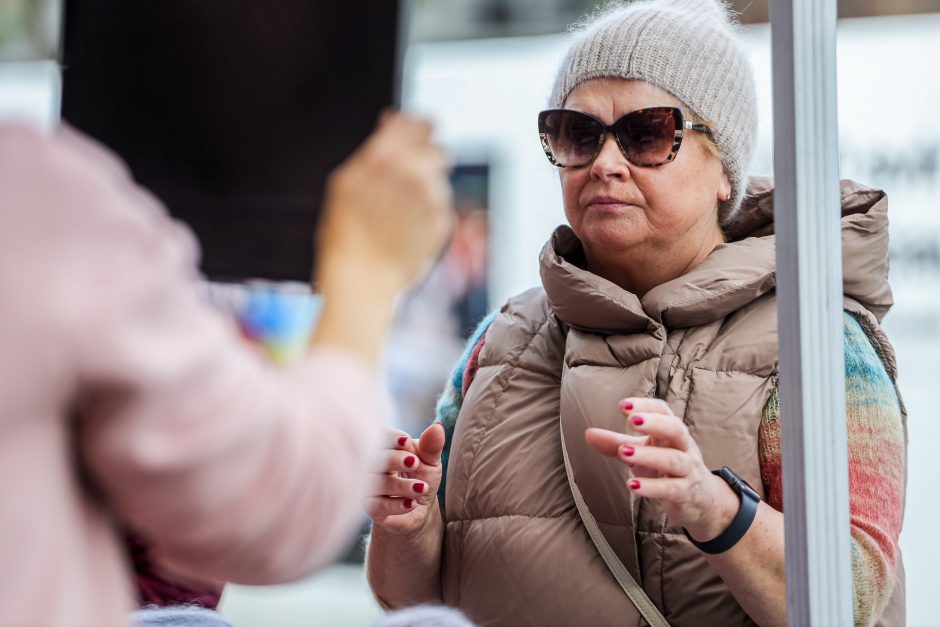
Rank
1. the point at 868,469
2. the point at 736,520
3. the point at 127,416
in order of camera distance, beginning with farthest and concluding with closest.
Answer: the point at 868,469
the point at 736,520
the point at 127,416

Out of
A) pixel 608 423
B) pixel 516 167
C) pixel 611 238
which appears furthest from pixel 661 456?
pixel 516 167

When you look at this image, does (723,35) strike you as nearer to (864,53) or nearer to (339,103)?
(339,103)

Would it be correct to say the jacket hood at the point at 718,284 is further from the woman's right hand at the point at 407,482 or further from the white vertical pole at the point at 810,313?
the white vertical pole at the point at 810,313

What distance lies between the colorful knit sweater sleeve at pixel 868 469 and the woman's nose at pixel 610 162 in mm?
445

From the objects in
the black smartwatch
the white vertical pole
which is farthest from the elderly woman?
the white vertical pole

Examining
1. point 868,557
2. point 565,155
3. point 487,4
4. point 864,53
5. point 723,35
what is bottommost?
point 868,557

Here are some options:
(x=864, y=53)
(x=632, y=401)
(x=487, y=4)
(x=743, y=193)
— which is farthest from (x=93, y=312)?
(x=487, y=4)

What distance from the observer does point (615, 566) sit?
65.7 inches

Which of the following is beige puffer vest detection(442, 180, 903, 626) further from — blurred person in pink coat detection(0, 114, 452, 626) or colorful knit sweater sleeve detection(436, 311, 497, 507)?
blurred person in pink coat detection(0, 114, 452, 626)

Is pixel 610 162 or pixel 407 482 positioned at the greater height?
pixel 610 162

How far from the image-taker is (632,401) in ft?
4.42

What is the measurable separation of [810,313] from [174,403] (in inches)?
31.5

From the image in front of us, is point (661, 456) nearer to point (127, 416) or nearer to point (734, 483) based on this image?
point (734, 483)

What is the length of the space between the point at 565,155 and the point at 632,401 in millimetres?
667
